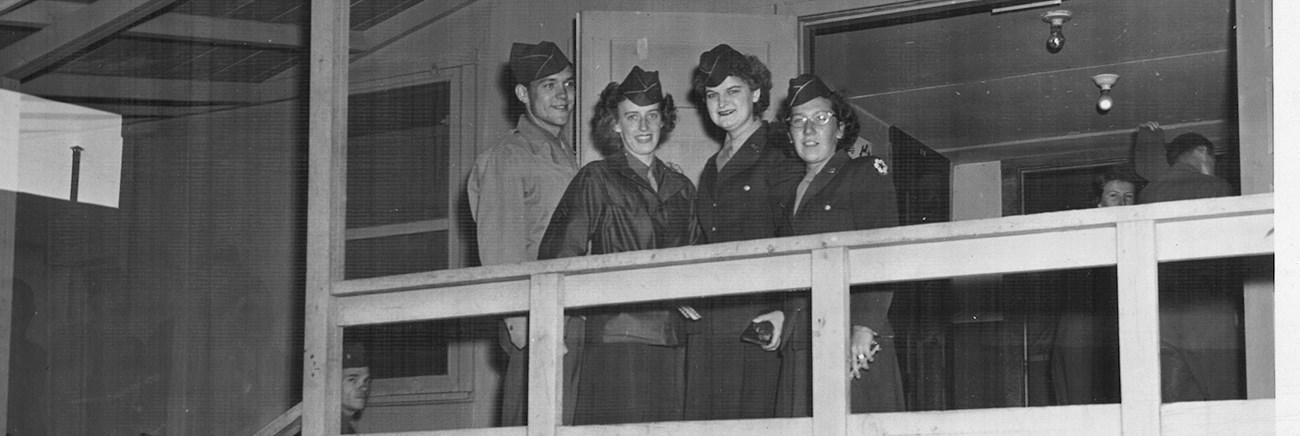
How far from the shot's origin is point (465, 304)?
16.3 feet

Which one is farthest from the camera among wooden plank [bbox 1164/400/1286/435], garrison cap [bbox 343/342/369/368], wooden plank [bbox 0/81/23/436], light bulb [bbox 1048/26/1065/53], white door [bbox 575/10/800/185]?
wooden plank [bbox 0/81/23/436]

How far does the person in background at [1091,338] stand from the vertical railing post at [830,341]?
2.05 m

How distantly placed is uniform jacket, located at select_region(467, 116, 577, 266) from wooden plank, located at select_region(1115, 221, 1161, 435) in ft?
7.87

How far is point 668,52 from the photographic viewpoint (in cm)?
675

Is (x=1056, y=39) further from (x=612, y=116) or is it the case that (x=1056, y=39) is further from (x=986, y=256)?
(x=986, y=256)

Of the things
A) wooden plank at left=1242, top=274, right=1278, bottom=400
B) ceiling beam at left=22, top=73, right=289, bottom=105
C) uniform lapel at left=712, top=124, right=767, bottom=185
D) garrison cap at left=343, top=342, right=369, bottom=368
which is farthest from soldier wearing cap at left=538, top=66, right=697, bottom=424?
ceiling beam at left=22, top=73, right=289, bottom=105

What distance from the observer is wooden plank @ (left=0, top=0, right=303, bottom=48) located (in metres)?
8.66

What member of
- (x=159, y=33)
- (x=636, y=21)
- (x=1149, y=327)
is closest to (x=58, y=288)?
(x=159, y=33)

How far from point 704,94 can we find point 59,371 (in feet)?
20.8

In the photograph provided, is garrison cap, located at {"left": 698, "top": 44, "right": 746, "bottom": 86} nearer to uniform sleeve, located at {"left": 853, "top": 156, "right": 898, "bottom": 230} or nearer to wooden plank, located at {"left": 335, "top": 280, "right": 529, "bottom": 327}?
uniform sleeve, located at {"left": 853, "top": 156, "right": 898, "bottom": 230}

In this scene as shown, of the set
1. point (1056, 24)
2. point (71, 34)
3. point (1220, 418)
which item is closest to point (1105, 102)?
point (1056, 24)

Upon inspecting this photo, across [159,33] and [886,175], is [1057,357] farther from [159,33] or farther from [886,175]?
[159,33]

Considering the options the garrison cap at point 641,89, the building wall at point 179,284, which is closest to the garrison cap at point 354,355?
the building wall at point 179,284

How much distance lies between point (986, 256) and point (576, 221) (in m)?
1.61
